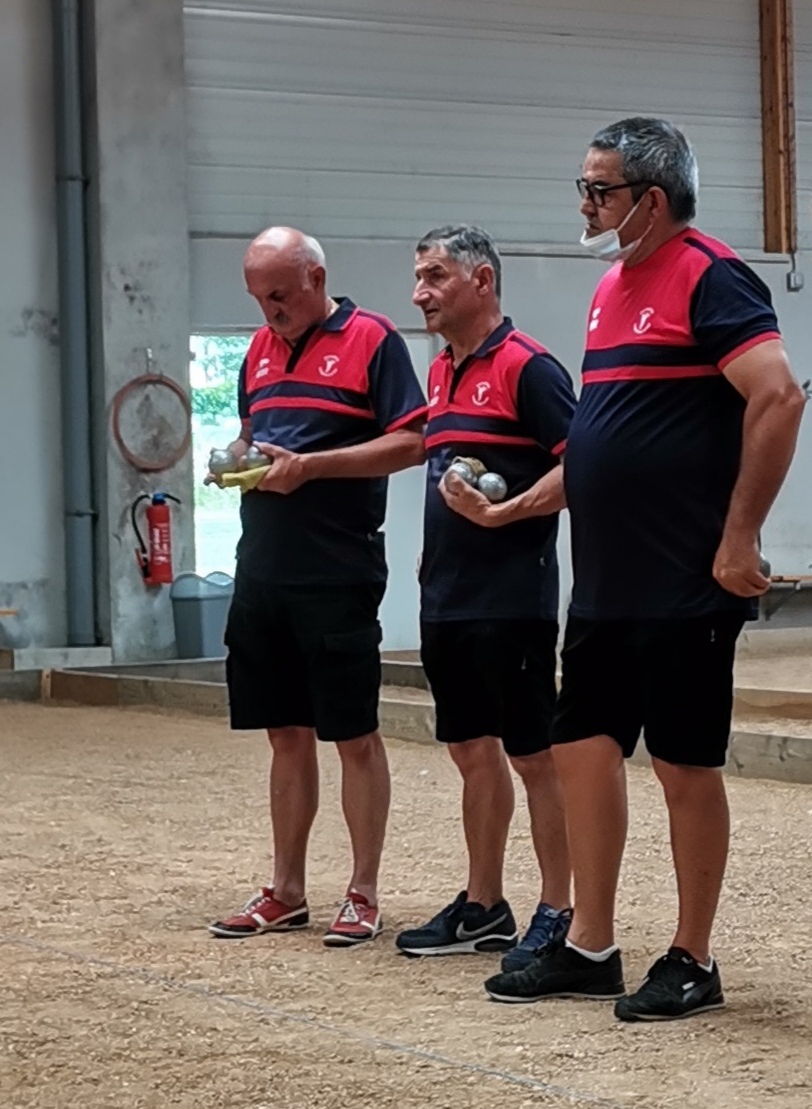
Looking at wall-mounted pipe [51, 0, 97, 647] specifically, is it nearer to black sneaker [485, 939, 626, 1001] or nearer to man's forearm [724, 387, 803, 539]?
black sneaker [485, 939, 626, 1001]

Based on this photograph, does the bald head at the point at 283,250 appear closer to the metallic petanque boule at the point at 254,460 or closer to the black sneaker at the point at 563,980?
the metallic petanque boule at the point at 254,460

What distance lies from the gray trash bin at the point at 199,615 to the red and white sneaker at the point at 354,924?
23.1 feet

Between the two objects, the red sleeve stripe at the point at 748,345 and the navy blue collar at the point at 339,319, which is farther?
the navy blue collar at the point at 339,319

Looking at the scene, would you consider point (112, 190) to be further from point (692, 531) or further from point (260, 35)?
point (692, 531)

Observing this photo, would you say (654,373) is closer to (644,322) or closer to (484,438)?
(644,322)

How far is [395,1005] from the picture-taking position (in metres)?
3.28

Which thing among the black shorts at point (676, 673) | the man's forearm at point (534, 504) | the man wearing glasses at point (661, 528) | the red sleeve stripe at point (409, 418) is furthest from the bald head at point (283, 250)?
the black shorts at point (676, 673)

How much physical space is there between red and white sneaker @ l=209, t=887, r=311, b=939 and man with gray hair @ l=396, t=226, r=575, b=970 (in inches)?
13.6

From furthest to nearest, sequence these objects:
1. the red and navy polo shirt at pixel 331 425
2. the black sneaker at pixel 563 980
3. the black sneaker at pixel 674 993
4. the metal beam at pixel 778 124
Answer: the metal beam at pixel 778 124 → the red and navy polo shirt at pixel 331 425 → the black sneaker at pixel 563 980 → the black sneaker at pixel 674 993

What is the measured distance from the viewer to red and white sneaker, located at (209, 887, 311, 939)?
395 centimetres

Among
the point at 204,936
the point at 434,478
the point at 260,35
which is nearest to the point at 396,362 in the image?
the point at 434,478

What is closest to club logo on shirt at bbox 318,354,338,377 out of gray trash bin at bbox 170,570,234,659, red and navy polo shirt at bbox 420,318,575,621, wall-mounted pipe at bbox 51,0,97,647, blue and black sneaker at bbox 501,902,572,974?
red and navy polo shirt at bbox 420,318,575,621

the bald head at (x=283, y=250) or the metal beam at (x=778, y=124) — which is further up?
the metal beam at (x=778, y=124)

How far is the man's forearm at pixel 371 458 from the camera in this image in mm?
3832
